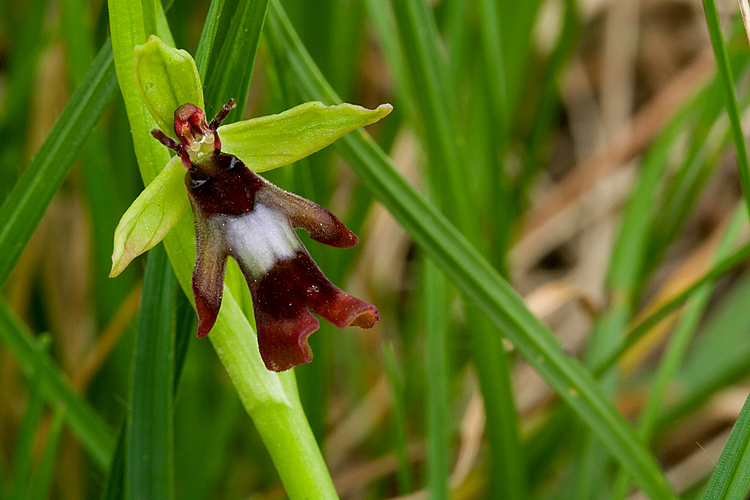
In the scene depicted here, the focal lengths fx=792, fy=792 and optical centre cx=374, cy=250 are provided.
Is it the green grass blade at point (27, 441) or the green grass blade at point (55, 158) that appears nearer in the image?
the green grass blade at point (55, 158)

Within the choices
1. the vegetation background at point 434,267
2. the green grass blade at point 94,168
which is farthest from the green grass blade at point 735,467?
the green grass blade at point 94,168

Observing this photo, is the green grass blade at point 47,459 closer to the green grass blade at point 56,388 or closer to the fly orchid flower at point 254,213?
the green grass blade at point 56,388

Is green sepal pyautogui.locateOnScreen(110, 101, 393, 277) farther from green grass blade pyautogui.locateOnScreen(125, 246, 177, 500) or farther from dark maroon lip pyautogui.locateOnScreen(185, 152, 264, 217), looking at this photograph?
green grass blade pyautogui.locateOnScreen(125, 246, 177, 500)

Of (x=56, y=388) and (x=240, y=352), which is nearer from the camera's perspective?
(x=240, y=352)

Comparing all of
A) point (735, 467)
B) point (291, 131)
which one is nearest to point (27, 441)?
point (291, 131)

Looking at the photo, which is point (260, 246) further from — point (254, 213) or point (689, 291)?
point (689, 291)

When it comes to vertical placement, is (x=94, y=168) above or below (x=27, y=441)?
above

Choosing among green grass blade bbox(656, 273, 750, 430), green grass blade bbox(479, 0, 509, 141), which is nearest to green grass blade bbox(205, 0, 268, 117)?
green grass blade bbox(479, 0, 509, 141)
